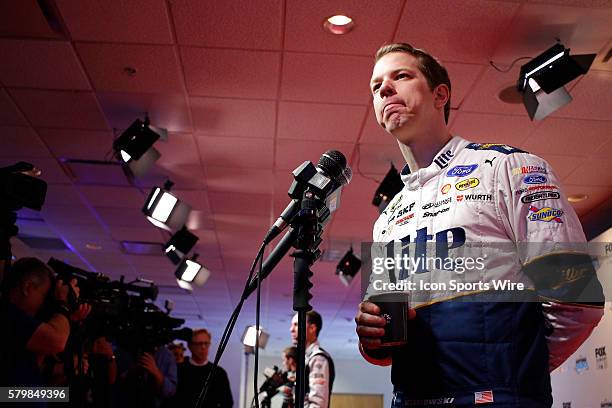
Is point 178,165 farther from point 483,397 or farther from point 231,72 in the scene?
point 483,397

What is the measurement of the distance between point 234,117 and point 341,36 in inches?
50.8

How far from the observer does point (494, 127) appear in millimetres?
4359

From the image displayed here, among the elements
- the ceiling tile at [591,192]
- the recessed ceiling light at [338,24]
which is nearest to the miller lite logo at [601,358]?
the ceiling tile at [591,192]

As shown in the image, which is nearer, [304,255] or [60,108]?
[304,255]

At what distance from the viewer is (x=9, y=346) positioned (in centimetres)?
229

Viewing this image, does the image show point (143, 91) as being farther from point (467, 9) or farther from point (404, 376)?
point (404, 376)

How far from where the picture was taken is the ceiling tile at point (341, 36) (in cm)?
312

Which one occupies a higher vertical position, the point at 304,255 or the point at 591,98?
the point at 591,98

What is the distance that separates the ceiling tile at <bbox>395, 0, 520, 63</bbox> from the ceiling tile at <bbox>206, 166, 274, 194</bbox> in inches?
91.7

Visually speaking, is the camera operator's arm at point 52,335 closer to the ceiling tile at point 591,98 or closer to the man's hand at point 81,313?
the man's hand at point 81,313

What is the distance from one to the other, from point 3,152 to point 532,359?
5.16 m

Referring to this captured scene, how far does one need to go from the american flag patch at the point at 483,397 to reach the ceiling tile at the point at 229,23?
2572 mm

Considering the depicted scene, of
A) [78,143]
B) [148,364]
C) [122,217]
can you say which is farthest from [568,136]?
[122,217]

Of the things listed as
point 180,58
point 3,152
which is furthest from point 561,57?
point 3,152
